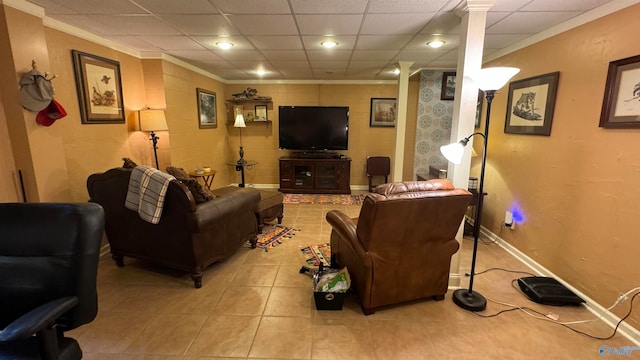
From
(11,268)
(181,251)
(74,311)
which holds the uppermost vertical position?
(11,268)

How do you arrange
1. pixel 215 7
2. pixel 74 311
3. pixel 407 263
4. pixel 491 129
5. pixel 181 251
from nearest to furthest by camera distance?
1. pixel 74 311
2. pixel 407 263
3. pixel 215 7
4. pixel 181 251
5. pixel 491 129

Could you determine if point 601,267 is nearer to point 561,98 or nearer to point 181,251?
point 561,98

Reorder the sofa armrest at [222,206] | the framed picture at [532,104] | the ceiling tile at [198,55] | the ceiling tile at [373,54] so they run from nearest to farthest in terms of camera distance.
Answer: the sofa armrest at [222,206] < the framed picture at [532,104] < the ceiling tile at [373,54] < the ceiling tile at [198,55]

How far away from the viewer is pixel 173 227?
2.36 meters

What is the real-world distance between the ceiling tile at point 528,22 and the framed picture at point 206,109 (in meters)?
4.22

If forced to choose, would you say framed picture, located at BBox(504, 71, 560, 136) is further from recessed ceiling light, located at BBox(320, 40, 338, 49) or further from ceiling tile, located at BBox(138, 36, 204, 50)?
ceiling tile, located at BBox(138, 36, 204, 50)

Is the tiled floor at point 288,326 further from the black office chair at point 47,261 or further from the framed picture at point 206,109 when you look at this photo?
the framed picture at point 206,109

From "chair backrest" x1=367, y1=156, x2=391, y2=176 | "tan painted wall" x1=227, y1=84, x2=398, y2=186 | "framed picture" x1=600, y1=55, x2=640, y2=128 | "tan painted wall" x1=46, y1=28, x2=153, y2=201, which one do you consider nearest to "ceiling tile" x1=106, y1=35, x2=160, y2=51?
"tan painted wall" x1=46, y1=28, x2=153, y2=201

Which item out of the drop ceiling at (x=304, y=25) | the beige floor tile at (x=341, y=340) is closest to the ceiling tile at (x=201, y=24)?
the drop ceiling at (x=304, y=25)

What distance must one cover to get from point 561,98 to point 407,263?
6.84ft

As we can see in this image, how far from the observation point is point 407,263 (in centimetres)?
205

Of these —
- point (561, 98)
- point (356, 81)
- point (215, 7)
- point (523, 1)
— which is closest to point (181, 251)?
point (215, 7)

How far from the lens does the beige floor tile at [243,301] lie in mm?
2143

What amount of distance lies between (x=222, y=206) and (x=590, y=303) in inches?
124
